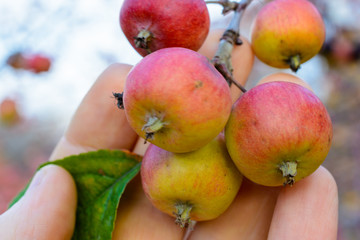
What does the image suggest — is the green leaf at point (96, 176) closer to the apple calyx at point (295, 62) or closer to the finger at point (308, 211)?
the finger at point (308, 211)

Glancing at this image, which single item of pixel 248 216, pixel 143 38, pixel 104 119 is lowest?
pixel 248 216

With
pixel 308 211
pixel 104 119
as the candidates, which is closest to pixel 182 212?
pixel 308 211

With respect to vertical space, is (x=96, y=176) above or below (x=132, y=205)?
above

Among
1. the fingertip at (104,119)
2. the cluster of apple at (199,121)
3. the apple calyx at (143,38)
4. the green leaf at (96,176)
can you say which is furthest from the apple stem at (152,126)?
the fingertip at (104,119)

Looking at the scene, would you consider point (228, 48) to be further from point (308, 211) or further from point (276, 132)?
point (308, 211)

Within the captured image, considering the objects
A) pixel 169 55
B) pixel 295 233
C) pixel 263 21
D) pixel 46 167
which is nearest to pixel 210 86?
pixel 169 55

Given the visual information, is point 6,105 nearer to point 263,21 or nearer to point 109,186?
point 109,186
